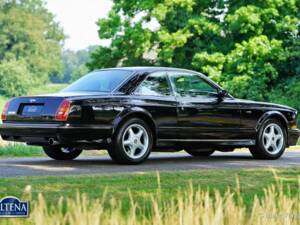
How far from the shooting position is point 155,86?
39.8 ft

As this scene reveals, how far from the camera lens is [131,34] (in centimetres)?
3769

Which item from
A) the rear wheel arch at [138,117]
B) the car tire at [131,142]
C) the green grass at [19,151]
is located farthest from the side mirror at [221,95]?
the green grass at [19,151]

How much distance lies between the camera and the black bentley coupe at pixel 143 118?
11.0 m

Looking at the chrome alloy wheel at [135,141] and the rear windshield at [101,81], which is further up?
the rear windshield at [101,81]

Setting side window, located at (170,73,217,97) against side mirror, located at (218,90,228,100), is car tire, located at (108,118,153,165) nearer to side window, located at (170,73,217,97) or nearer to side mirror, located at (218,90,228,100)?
side window, located at (170,73,217,97)

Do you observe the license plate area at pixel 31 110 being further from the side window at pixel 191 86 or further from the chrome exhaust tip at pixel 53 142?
the side window at pixel 191 86

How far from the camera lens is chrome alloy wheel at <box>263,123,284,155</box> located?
1332 cm

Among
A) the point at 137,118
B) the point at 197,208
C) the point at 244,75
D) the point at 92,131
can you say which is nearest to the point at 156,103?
the point at 137,118

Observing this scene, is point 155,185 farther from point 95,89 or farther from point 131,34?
point 131,34

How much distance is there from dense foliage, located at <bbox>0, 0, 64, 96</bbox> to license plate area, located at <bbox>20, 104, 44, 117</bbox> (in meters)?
83.6

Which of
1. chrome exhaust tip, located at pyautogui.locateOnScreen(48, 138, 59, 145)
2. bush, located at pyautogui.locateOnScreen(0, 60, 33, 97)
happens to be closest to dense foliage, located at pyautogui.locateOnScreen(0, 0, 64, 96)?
bush, located at pyautogui.locateOnScreen(0, 60, 33, 97)

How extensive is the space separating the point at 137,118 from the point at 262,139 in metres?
2.76
